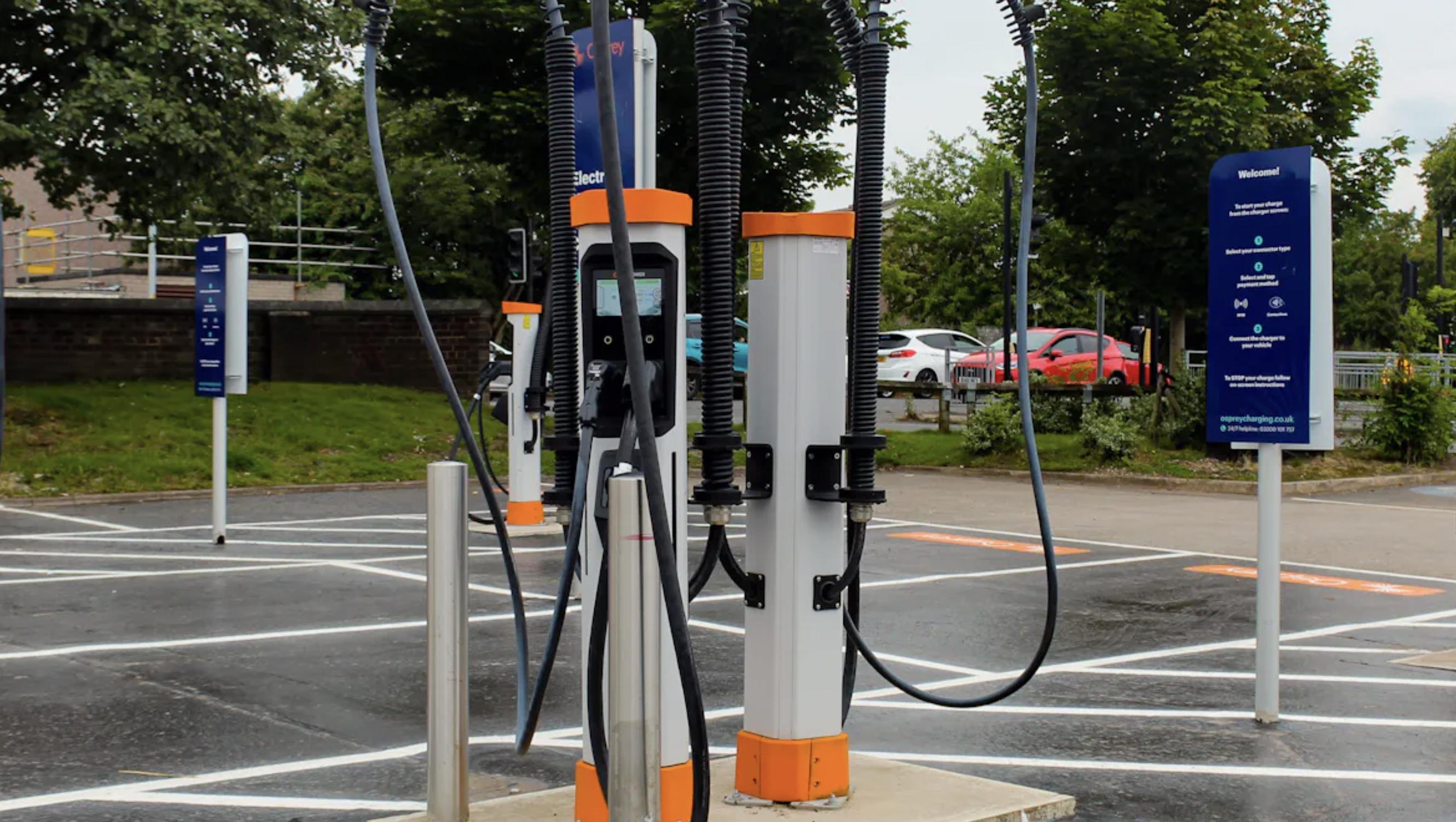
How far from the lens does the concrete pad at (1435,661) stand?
8.95m

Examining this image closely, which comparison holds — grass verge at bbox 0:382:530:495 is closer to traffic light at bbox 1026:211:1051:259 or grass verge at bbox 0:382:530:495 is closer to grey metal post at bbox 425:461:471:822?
traffic light at bbox 1026:211:1051:259

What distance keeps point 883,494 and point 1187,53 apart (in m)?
20.5

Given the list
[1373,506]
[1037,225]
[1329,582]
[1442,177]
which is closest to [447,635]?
[1329,582]

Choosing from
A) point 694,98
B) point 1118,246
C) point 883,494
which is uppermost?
point 694,98

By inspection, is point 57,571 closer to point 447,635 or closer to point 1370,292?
point 447,635

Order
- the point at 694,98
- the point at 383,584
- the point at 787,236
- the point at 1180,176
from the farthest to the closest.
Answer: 1. the point at 694,98
2. the point at 1180,176
3. the point at 383,584
4. the point at 787,236

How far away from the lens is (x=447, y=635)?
4926mm

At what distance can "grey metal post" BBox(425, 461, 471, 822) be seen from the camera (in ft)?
16.1

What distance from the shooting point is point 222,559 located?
516 inches

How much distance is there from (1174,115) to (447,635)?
67.9 feet

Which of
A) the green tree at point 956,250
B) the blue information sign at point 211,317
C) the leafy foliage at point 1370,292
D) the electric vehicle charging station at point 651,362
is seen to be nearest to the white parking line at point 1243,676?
the electric vehicle charging station at point 651,362

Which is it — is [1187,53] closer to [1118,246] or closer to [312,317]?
[1118,246]

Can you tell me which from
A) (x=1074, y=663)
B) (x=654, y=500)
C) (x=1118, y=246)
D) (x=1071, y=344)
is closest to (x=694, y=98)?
(x=1118, y=246)

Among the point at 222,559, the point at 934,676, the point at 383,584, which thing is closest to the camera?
the point at 934,676
